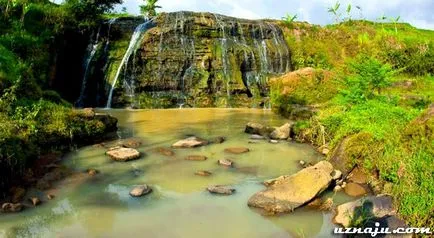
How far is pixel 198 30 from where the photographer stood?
71.0ft

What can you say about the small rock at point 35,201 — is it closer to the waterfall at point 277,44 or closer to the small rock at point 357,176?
the small rock at point 357,176

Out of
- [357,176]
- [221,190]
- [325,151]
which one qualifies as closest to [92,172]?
[221,190]

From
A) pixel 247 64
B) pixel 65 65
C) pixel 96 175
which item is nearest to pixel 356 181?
pixel 96 175

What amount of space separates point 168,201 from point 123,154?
2968 mm

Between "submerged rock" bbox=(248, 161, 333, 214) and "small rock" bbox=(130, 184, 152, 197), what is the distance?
193 centimetres

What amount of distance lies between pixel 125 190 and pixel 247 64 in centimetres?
1456

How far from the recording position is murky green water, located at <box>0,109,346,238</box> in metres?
6.24

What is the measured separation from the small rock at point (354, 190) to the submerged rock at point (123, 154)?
482cm

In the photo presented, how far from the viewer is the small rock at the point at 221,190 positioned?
7707 millimetres

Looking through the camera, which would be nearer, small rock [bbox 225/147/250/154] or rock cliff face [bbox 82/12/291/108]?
small rock [bbox 225/147/250/154]

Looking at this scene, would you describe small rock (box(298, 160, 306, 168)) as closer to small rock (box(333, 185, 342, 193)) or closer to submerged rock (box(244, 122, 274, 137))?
small rock (box(333, 185, 342, 193))

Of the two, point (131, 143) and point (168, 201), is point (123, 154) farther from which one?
point (168, 201)

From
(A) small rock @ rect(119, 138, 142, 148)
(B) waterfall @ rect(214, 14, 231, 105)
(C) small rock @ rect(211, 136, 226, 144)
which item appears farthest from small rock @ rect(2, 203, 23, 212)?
(B) waterfall @ rect(214, 14, 231, 105)

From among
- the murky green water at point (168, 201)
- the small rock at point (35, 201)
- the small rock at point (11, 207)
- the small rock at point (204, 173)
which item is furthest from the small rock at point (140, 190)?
the small rock at point (11, 207)
